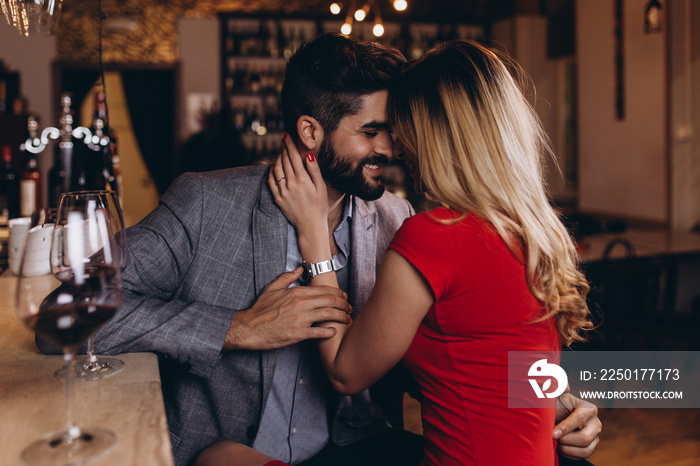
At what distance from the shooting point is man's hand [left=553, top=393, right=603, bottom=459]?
1.29m

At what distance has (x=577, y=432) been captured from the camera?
1.31 m

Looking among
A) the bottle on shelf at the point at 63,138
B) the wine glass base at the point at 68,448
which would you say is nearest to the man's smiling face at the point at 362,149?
the wine glass base at the point at 68,448

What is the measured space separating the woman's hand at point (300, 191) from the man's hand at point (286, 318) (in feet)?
0.65

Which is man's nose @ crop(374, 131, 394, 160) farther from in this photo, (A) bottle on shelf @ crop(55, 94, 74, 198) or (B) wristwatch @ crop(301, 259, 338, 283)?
(A) bottle on shelf @ crop(55, 94, 74, 198)

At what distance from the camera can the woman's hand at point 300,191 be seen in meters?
1.44

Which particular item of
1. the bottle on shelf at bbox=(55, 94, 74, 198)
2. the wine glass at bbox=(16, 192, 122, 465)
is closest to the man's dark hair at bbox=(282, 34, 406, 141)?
the wine glass at bbox=(16, 192, 122, 465)

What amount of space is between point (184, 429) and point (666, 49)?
510 centimetres

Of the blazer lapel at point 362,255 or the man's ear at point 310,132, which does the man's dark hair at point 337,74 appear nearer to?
the man's ear at point 310,132

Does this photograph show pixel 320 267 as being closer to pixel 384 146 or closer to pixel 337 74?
pixel 384 146

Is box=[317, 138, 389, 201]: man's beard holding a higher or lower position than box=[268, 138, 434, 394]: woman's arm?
higher

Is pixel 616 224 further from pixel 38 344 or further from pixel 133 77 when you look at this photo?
pixel 133 77

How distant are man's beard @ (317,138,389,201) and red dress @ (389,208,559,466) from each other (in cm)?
48

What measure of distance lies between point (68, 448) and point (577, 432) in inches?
42.3

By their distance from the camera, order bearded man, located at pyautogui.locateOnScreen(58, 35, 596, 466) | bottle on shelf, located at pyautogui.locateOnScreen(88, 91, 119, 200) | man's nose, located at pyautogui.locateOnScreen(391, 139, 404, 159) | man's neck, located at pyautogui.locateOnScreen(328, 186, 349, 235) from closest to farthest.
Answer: bearded man, located at pyautogui.locateOnScreen(58, 35, 596, 466), man's nose, located at pyautogui.locateOnScreen(391, 139, 404, 159), man's neck, located at pyautogui.locateOnScreen(328, 186, 349, 235), bottle on shelf, located at pyautogui.locateOnScreen(88, 91, 119, 200)
